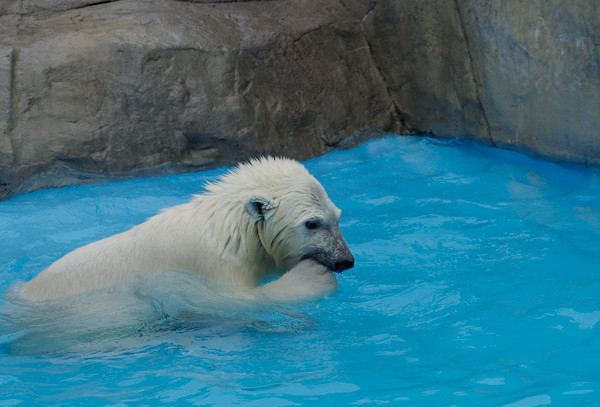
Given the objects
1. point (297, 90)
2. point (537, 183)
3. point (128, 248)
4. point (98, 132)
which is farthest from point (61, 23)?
point (537, 183)

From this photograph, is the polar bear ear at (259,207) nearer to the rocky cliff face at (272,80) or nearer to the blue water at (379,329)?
the blue water at (379,329)

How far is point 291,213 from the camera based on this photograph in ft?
12.9

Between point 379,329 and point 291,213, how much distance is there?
76 cm

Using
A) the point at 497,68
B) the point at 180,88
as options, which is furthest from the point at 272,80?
the point at 497,68

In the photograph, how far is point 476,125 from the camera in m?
7.18

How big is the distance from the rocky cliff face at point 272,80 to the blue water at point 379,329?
3.33ft

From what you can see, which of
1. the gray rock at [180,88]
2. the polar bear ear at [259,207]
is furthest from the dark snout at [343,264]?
the gray rock at [180,88]

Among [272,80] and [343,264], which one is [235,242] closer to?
[343,264]

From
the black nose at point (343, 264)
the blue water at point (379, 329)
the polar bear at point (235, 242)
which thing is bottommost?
the blue water at point (379, 329)

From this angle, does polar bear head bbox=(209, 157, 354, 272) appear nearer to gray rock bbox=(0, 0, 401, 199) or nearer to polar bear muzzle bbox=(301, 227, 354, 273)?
polar bear muzzle bbox=(301, 227, 354, 273)

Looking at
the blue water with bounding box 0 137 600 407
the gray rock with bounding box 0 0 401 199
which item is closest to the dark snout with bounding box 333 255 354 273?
the blue water with bounding box 0 137 600 407

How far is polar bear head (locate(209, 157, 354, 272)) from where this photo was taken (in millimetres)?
3941

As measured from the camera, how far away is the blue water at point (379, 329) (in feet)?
10.5

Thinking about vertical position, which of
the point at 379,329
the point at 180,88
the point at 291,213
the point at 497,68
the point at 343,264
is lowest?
the point at 379,329
